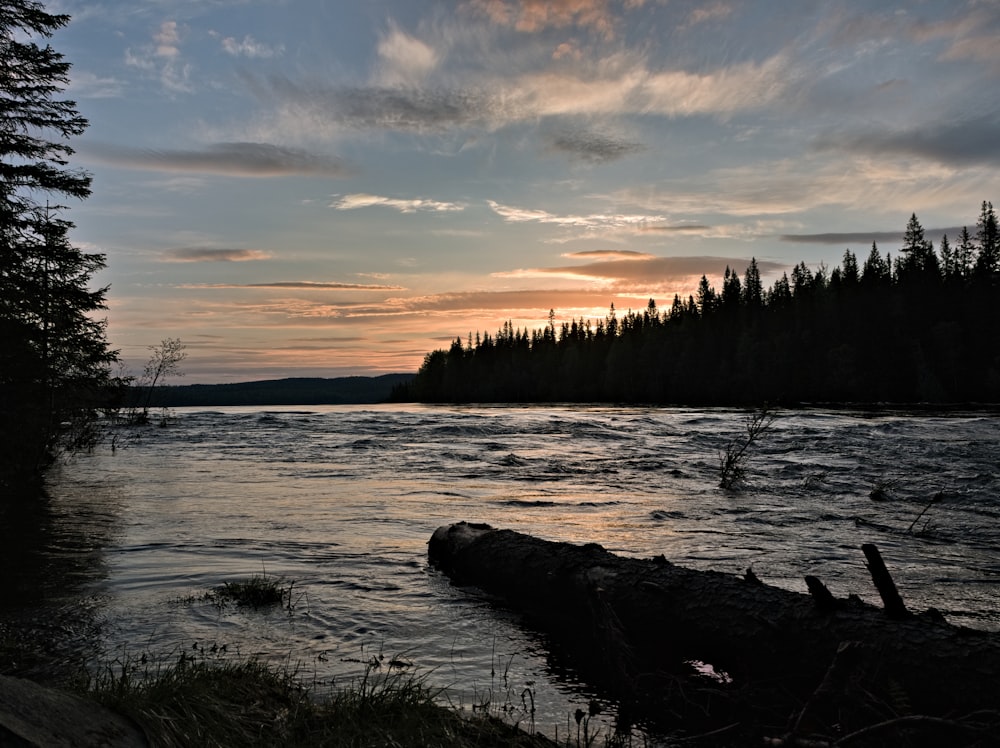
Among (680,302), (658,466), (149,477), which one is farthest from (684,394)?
(149,477)

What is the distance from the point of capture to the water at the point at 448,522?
563 cm

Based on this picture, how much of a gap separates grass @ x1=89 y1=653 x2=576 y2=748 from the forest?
48264 millimetres

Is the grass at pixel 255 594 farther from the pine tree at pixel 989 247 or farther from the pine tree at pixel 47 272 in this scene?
the pine tree at pixel 989 247

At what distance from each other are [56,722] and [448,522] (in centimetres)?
869

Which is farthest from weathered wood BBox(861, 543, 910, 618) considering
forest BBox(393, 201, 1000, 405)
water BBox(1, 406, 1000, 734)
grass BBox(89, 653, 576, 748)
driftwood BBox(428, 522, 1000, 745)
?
forest BBox(393, 201, 1000, 405)

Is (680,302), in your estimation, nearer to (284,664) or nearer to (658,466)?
(658,466)

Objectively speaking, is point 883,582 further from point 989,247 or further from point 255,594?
point 989,247

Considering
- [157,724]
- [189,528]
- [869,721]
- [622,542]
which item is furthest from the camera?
[189,528]

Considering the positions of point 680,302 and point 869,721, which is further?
point 680,302

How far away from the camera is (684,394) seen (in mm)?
91812

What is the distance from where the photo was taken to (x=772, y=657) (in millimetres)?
4562

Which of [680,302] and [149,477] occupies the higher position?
[680,302]

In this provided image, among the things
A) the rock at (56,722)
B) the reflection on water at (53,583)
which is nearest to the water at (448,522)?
the reflection on water at (53,583)

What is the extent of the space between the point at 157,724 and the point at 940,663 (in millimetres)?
4479
